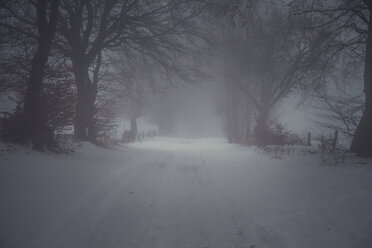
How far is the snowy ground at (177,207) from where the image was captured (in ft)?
11.7

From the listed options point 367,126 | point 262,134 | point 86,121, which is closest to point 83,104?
point 86,121

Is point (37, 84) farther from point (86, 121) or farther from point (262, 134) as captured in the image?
point (262, 134)

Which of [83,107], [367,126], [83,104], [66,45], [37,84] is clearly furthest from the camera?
[66,45]

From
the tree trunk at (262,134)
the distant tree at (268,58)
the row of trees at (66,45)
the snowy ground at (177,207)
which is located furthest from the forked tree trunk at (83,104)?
the tree trunk at (262,134)

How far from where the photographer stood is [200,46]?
13.3m

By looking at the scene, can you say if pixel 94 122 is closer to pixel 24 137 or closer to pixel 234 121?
pixel 24 137

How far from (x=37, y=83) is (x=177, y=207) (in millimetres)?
5988

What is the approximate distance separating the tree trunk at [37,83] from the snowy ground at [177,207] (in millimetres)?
779

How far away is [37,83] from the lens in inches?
307

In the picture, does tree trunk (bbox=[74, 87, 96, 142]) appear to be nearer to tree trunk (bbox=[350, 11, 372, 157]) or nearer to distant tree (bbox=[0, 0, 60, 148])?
distant tree (bbox=[0, 0, 60, 148])

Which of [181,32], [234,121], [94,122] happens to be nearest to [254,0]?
[181,32]

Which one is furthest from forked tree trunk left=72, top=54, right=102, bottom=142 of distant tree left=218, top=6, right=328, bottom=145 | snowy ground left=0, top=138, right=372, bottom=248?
distant tree left=218, top=6, right=328, bottom=145

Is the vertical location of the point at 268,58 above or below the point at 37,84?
above

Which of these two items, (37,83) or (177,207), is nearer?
(177,207)
